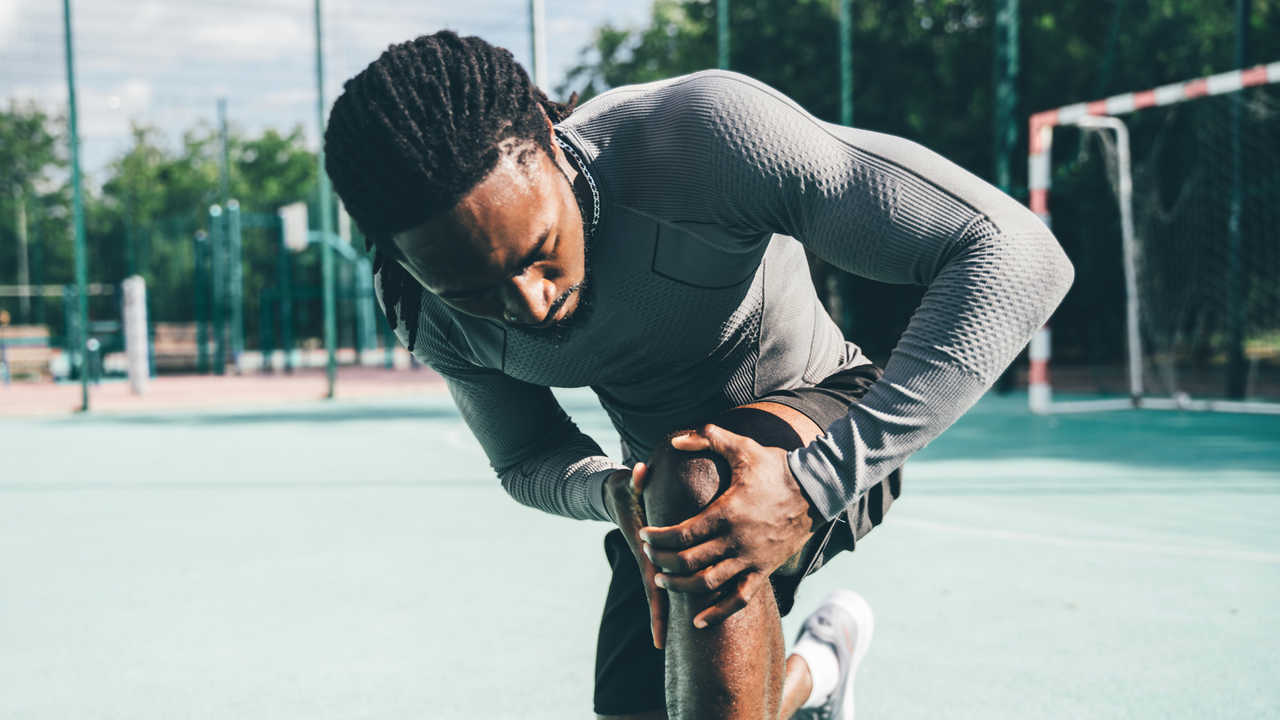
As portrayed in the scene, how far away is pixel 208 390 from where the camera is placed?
567 inches

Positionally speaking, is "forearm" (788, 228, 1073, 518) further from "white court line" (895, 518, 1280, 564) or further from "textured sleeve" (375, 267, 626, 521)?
"white court line" (895, 518, 1280, 564)

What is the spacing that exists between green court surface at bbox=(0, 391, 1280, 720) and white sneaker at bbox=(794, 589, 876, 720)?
211 mm

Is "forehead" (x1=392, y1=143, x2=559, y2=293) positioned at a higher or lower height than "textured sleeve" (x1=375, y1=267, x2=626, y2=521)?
higher

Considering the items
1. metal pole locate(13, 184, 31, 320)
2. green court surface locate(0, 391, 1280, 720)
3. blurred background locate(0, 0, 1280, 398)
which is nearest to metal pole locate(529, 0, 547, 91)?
blurred background locate(0, 0, 1280, 398)

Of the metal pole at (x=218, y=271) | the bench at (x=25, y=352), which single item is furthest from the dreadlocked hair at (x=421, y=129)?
the bench at (x=25, y=352)

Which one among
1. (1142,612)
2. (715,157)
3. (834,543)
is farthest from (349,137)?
(1142,612)

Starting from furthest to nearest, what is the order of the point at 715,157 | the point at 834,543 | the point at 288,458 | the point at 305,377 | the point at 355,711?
the point at 305,377
the point at 288,458
the point at 355,711
the point at 834,543
the point at 715,157

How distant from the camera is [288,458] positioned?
7375 mm

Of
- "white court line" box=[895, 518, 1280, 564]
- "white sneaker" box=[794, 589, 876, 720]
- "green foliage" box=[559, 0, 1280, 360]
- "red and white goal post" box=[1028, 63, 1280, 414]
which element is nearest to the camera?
"white sneaker" box=[794, 589, 876, 720]

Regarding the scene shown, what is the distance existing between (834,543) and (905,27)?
17.4 metres

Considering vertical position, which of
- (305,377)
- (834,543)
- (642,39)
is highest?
(642,39)

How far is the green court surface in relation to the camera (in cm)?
270

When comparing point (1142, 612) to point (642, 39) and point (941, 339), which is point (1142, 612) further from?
point (642, 39)

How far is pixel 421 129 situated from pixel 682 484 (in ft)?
1.95
